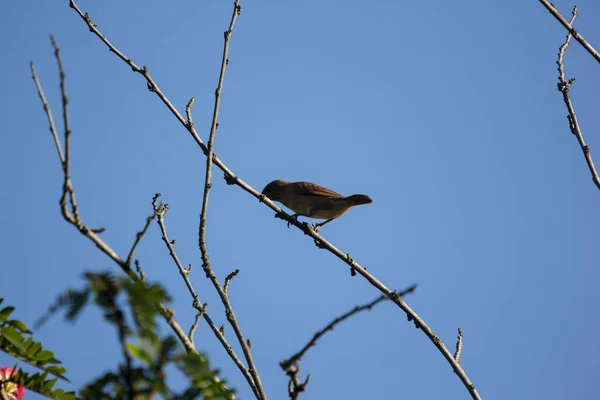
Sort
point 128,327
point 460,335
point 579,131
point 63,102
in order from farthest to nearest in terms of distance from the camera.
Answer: point 460,335
point 579,131
point 63,102
point 128,327

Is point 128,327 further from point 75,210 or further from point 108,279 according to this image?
point 75,210

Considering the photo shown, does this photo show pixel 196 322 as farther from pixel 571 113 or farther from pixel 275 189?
pixel 275 189

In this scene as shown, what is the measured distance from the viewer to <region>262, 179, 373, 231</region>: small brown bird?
1034 cm

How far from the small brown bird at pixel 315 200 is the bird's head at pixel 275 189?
10 cm

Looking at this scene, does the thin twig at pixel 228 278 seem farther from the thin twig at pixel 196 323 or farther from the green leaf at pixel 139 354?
the green leaf at pixel 139 354

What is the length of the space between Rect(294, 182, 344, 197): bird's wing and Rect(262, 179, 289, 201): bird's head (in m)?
0.61

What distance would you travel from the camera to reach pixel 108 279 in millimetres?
2146

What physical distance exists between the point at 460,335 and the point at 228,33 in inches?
141

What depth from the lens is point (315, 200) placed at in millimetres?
10797

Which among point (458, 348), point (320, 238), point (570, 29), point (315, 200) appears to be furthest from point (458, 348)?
point (315, 200)

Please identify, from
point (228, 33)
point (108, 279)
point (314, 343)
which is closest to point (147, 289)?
point (108, 279)

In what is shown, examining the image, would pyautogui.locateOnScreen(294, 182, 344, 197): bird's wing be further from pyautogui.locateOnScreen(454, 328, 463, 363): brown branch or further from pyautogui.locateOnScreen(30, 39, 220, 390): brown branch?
pyautogui.locateOnScreen(30, 39, 220, 390): brown branch

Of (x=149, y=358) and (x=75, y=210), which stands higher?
(x=75, y=210)

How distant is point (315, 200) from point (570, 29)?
6.23 metres
